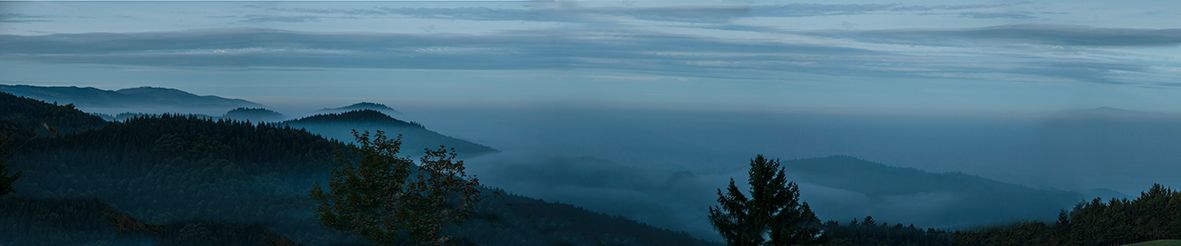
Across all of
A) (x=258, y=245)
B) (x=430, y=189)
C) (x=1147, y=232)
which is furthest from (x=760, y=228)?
(x=258, y=245)

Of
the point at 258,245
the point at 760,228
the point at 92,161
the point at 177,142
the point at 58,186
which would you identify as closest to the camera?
the point at 760,228

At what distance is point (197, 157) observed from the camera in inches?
6496

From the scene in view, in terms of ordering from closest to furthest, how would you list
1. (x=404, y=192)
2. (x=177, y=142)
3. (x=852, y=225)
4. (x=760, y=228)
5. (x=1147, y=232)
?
(x=404, y=192), (x=760, y=228), (x=1147, y=232), (x=852, y=225), (x=177, y=142)

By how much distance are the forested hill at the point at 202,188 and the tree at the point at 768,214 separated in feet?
263

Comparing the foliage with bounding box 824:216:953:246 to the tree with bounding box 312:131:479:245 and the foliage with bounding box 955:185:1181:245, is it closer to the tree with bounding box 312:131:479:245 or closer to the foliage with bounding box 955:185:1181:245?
the foliage with bounding box 955:185:1181:245

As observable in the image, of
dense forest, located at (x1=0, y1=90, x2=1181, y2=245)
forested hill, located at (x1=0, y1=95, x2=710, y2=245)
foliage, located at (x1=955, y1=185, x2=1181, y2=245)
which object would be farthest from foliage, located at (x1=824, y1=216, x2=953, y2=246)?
forested hill, located at (x1=0, y1=95, x2=710, y2=245)

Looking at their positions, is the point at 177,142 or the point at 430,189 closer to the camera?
the point at 430,189

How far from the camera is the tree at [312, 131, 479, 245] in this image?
36.7 m

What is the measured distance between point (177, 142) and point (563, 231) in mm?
71459

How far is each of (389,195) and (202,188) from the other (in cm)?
12754

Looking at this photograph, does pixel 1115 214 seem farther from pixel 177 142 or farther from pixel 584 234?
pixel 177 142

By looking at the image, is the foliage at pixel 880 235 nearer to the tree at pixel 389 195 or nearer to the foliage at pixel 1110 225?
the foliage at pixel 1110 225

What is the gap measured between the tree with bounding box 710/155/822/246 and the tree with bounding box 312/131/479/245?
42.0ft

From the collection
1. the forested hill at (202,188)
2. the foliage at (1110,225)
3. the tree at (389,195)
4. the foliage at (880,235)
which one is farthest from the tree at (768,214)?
the forested hill at (202,188)
